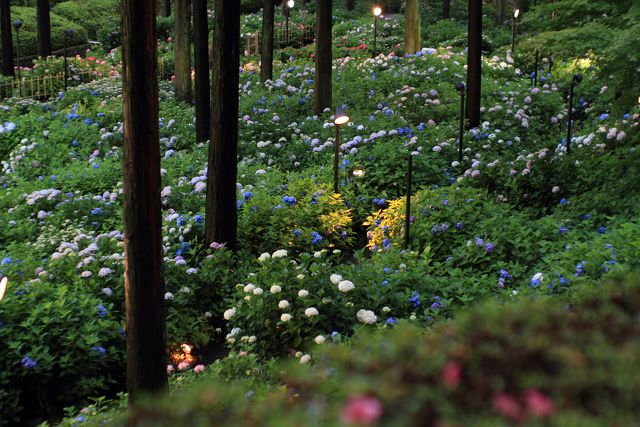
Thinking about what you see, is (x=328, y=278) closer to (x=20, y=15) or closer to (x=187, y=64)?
(x=187, y=64)

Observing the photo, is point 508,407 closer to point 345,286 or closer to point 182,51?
point 345,286

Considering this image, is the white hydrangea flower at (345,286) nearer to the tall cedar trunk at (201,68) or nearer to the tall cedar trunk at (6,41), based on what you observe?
the tall cedar trunk at (201,68)

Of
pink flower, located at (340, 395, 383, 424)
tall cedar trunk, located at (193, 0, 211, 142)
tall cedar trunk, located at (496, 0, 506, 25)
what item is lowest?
pink flower, located at (340, 395, 383, 424)

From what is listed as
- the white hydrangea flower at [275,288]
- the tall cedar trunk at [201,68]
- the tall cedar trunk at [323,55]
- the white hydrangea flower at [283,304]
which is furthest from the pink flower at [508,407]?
the tall cedar trunk at [323,55]

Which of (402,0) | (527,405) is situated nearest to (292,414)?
(527,405)

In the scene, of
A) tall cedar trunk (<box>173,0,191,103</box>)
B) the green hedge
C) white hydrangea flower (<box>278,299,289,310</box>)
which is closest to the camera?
white hydrangea flower (<box>278,299,289,310</box>)

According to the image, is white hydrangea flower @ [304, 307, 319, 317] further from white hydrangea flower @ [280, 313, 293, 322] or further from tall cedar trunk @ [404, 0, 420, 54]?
tall cedar trunk @ [404, 0, 420, 54]

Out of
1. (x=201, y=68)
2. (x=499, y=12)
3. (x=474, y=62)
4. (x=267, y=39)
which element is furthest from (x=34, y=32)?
(x=474, y=62)

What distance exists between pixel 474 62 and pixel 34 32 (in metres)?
23.6

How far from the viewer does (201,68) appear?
50.1 feet

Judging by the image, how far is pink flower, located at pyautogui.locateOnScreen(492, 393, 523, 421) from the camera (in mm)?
2430

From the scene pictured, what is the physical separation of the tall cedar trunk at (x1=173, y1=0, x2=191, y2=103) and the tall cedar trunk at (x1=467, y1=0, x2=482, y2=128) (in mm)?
7730

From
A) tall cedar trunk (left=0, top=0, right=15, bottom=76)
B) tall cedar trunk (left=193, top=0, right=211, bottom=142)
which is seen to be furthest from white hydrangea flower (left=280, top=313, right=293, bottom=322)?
tall cedar trunk (left=0, top=0, right=15, bottom=76)

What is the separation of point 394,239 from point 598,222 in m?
2.66
